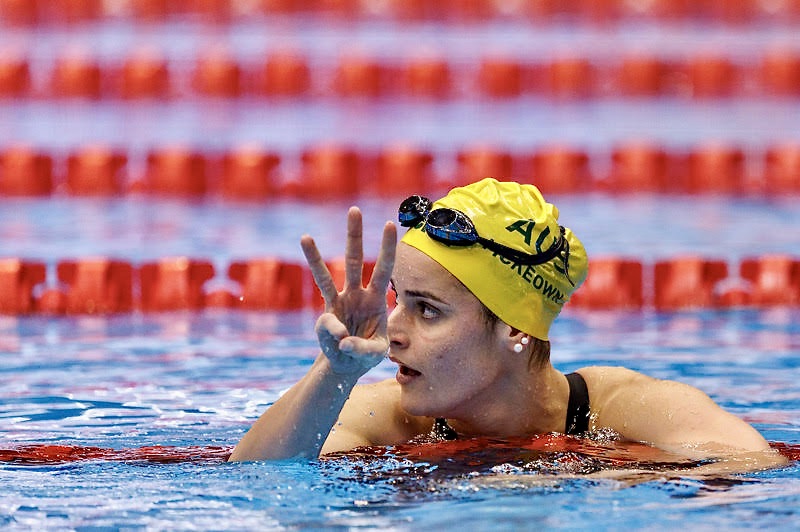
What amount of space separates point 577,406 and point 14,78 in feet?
26.1

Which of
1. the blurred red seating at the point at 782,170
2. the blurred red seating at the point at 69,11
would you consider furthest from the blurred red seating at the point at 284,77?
the blurred red seating at the point at 782,170

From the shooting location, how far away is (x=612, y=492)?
2.96 meters

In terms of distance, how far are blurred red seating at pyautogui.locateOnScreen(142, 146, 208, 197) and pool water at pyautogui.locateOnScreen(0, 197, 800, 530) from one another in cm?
23

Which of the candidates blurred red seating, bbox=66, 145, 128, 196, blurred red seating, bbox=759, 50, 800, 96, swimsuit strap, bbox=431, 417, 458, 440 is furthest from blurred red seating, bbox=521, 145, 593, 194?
swimsuit strap, bbox=431, 417, 458, 440

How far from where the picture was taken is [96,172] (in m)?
9.02

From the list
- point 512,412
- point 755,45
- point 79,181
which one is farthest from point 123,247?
point 755,45

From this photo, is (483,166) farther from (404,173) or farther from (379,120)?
(379,120)

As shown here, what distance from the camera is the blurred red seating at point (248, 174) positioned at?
8992 millimetres

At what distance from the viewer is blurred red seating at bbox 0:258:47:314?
6.42 meters

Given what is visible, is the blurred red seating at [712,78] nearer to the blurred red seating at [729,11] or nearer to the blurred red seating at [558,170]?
the blurred red seating at [729,11]

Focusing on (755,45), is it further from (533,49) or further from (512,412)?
(512,412)

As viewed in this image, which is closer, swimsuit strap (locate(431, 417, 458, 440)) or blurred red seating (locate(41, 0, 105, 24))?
swimsuit strap (locate(431, 417, 458, 440))

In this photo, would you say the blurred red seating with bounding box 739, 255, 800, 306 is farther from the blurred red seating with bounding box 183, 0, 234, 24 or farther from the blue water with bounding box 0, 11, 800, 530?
the blurred red seating with bounding box 183, 0, 234, 24

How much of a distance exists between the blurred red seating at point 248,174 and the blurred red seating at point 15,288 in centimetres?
269
